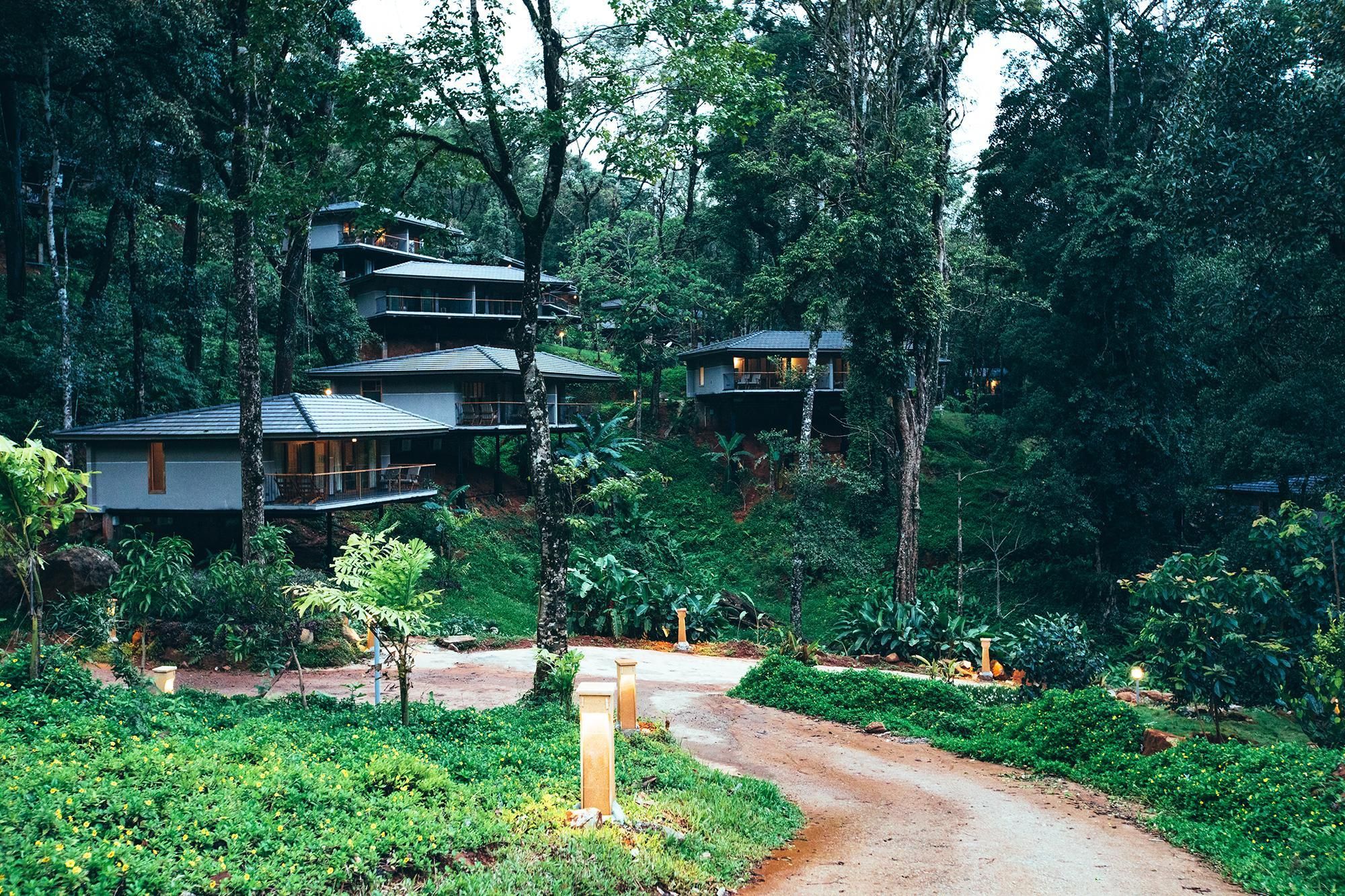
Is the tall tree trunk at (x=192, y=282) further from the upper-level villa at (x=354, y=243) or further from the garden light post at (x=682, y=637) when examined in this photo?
the garden light post at (x=682, y=637)

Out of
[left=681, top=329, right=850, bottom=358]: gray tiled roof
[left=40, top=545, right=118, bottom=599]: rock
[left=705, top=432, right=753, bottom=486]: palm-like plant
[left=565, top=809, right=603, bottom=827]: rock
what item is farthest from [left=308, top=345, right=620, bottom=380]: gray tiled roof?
[left=565, top=809, right=603, bottom=827]: rock

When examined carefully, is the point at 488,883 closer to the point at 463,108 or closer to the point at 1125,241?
the point at 463,108

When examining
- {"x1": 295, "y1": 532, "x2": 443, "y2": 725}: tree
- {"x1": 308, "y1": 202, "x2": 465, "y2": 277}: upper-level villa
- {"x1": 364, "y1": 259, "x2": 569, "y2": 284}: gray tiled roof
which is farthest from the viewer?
{"x1": 308, "y1": 202, "x2": 465, "y2": 277}: upper-level villa

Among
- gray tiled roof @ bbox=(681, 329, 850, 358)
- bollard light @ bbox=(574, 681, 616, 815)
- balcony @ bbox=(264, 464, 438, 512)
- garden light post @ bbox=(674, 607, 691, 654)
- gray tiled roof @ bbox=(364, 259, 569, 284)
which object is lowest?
garden light post @ bbox=(674, 607, 691, 654)

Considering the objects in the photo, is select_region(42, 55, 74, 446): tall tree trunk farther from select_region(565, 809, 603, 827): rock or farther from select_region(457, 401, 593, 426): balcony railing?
select_region(565, 809, 603, 827): rock

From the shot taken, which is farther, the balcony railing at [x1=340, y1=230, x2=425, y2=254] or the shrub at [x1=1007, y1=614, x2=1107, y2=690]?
the balcony railing at [x1=340, y1=230, x2=425, y2=254]

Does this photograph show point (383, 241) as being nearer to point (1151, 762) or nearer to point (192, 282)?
point (192, 282)

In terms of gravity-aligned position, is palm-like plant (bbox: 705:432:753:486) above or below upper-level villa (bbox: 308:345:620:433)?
below

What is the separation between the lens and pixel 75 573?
768 inches

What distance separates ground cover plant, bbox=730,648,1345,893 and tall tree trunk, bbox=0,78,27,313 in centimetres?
3054

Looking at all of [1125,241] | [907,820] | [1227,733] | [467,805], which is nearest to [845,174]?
[1125,241]

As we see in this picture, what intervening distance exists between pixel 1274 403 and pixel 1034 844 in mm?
20513

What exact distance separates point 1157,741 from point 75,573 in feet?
74.6

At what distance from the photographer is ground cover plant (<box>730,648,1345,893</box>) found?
8.16m
